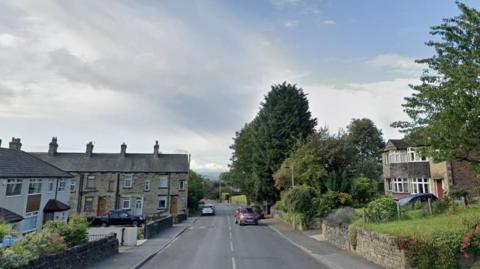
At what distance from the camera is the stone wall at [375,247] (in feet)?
36.3

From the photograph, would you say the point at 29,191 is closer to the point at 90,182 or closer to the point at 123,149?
the point at 90,182

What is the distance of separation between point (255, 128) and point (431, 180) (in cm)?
2055

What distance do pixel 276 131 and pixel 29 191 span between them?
25246 millimetres

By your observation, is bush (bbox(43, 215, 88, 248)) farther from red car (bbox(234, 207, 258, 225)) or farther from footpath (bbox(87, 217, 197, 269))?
red car (bbox(234, 207, 258, 225))

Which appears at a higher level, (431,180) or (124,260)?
(431,180)

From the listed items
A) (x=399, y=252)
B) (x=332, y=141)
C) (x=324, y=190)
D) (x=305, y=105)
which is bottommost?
(x=399, y=252)

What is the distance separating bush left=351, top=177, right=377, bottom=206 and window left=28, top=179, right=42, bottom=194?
2646 centimetres

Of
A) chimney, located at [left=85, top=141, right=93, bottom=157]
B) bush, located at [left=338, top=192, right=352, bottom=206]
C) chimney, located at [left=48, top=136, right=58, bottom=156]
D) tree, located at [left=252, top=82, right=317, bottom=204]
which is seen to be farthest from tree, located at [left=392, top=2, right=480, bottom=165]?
chimney, located at [left=48, top=136, right=58, bottom=156]

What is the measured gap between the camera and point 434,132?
480 inches

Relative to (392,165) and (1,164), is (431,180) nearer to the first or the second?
(392,165)

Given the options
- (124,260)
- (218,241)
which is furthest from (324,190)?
(124,260)

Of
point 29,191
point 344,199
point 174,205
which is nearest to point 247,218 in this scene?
point 344,199

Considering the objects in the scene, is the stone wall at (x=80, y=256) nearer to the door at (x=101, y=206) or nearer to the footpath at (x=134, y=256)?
the footpath at (x=134, y=256)

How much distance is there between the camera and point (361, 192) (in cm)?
2498
